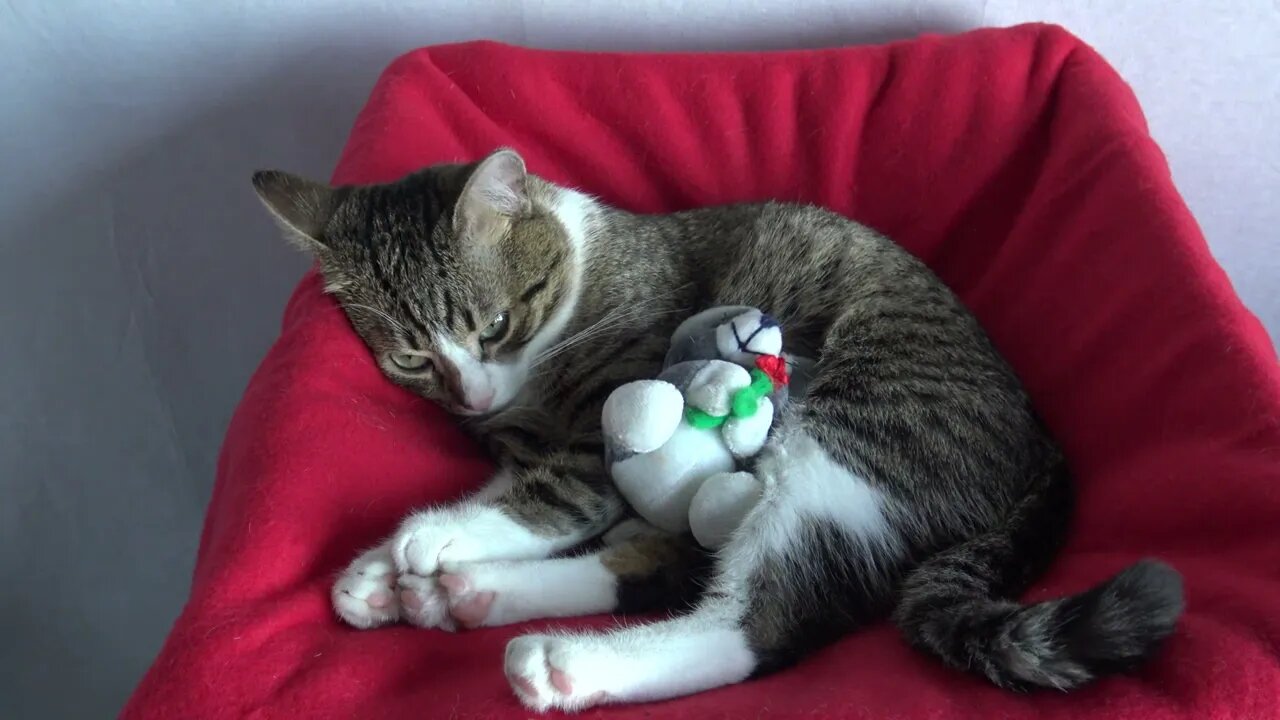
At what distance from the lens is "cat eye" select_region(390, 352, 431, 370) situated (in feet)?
4.42

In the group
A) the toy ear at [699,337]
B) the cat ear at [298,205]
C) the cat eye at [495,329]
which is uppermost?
the cat ear at [298,205]

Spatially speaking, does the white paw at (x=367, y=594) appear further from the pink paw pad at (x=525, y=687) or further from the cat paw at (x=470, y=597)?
the pink paw pad at (x=525, y=687)

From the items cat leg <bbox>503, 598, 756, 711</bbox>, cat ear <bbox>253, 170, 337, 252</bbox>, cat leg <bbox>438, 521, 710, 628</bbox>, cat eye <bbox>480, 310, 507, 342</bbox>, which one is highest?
cat ear <bbox>253, 170, 337, 252</bbox>

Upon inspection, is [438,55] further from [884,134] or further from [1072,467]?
[1072,467]

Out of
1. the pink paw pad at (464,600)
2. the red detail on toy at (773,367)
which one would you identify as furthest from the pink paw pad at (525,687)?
the red detail on toy at (773,367)

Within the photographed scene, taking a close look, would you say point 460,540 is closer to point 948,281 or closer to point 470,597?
point 470,597

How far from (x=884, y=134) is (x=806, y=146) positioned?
0.15 meters

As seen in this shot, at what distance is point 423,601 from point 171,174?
125cm

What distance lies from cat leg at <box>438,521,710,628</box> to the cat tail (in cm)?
29

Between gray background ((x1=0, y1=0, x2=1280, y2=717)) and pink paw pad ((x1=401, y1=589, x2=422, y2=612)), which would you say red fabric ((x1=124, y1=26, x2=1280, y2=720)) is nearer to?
pink paw pad ((x1=401, y1=589, x2=422, y2=612))

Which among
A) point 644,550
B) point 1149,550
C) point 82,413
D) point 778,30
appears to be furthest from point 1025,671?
point 82,413

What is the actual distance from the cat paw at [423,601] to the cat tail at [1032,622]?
548 mm

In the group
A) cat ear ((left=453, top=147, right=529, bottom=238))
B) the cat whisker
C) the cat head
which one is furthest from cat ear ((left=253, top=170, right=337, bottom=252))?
cat ear ((left=453, top=147, right=529, bottom=238))

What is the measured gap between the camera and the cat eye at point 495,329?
1343mm
